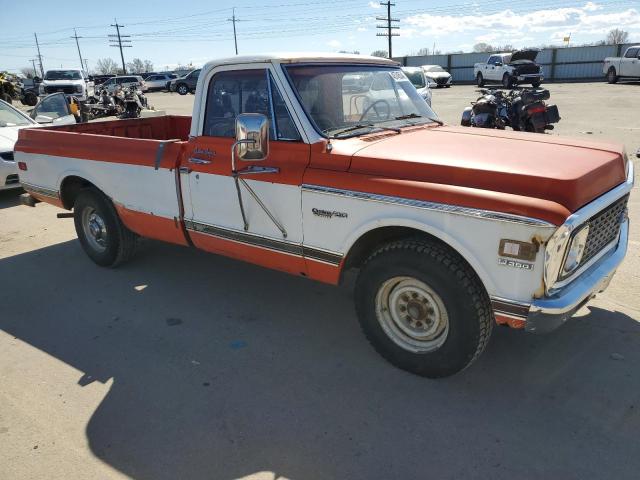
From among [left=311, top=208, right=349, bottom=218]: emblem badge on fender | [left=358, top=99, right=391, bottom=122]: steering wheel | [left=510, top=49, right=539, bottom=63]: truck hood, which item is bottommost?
[left=311, top=208, right=349, bottom=218]: emblem badge on fender

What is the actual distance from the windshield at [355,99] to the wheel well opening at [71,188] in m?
2.91

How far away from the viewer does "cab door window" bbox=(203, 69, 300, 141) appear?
3.74 meters

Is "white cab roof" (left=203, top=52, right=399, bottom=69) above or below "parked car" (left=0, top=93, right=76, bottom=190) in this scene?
above

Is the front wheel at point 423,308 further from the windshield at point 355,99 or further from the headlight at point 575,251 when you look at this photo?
the windshield at point 355,99

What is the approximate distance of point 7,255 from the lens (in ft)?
19.9

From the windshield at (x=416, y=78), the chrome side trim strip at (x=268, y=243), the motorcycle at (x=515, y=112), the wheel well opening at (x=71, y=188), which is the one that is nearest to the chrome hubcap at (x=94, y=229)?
the wheel well opening at (x=71, y=188)

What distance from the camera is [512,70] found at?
28.4 metres

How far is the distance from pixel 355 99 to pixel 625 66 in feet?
95.7

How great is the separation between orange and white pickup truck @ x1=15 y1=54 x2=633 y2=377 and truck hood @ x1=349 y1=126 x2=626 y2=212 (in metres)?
0.01

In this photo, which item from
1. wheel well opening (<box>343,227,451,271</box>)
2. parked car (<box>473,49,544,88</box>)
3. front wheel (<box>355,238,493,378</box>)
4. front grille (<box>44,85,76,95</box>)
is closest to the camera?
front wheel (<box>355,238,493,378</box>)

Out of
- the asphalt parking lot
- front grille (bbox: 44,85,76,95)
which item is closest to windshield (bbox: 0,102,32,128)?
the asphalt parking lot

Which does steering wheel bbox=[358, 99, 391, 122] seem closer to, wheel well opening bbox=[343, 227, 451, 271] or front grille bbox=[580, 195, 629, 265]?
wheel well opening bbox=[343, 227, 451, 271]

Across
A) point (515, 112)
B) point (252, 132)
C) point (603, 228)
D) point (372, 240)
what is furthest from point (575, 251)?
point (515, 112)

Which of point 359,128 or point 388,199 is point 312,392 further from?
point 359,128
